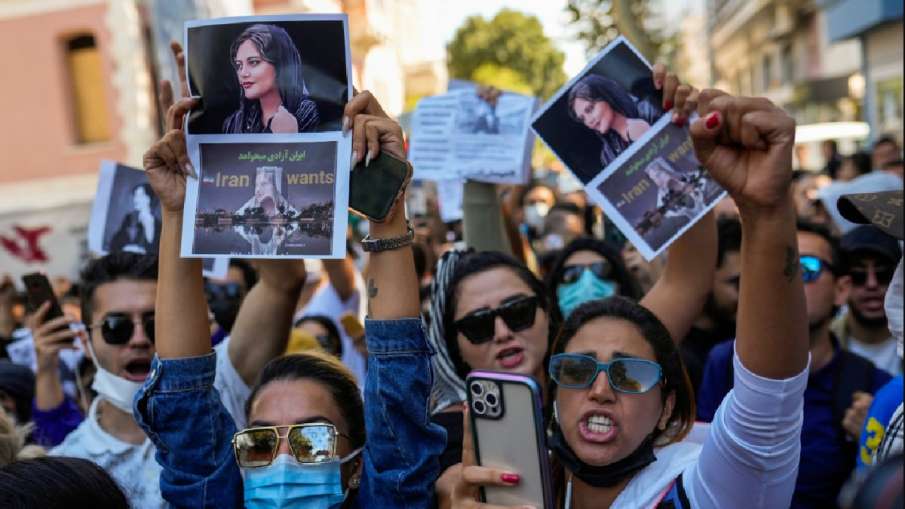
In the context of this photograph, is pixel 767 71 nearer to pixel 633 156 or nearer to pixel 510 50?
pixel 510 50

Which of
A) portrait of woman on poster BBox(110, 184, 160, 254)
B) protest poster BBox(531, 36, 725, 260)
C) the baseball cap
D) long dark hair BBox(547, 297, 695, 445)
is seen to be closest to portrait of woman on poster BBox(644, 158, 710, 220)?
protest poster BBox(531, 36, 725, 260)

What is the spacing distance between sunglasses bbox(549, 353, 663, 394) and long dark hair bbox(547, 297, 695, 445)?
0.09 meters

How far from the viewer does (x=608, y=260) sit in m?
4.24

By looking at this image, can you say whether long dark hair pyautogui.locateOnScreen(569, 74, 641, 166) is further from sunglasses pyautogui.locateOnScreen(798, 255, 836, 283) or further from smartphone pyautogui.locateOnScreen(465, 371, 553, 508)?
smartphone pyautogui.locateOnScreen(465, 371, 553, 508)

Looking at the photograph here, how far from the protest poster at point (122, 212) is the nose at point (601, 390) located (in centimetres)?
188

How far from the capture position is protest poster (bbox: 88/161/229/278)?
3.67 meters

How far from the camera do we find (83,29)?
20031 mm

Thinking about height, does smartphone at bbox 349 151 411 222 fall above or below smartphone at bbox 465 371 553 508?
above

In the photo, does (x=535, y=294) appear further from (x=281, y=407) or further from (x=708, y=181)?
(x=281, y=407)

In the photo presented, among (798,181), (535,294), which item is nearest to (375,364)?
(535,294)

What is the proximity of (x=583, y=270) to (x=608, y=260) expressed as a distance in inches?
4.7

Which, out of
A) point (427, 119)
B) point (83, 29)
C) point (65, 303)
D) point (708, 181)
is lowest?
point (65, 303)

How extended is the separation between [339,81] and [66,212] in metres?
11.9

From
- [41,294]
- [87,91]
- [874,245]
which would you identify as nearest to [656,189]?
[874,245]
